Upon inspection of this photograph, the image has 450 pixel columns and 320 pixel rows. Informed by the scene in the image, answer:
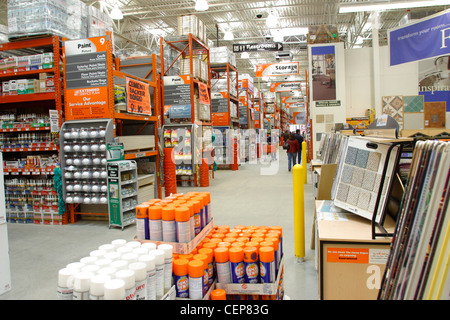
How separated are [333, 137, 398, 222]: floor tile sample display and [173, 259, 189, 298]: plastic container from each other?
1.41m

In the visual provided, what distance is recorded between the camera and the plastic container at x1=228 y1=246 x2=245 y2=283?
2166 mm

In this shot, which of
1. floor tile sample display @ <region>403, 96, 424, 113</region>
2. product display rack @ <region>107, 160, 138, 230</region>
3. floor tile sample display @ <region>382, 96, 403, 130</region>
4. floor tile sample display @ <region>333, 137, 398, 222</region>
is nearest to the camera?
floor tile sample display @ <region>333, 137, 398, 222</region>

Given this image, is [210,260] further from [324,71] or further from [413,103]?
[413,103]

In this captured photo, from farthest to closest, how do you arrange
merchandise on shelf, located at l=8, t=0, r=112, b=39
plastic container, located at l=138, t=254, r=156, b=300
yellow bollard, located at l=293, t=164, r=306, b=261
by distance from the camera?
1. merchandise on shelf, located at l=8, t=0, r=112, b=39
2. yellow bollard, located at l=293, t=164, r=306, b=261
3. plastic container, located at l=138, t=254, r=156, b=300

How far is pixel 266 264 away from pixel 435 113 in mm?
11279

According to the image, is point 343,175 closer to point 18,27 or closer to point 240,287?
point 240,287

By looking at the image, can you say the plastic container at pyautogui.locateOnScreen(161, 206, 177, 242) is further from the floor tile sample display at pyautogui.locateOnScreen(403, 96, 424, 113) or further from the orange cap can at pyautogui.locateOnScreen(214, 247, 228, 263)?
the floor tile sample display at pyautogui.locateOnScreen(403, 96, 424, 113)

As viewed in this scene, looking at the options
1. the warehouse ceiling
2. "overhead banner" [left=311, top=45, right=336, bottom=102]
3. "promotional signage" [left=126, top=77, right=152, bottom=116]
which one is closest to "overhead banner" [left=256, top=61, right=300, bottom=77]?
the warehouse ceiling

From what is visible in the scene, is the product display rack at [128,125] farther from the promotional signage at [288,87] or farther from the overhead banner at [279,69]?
the promotional signage at [288,87]

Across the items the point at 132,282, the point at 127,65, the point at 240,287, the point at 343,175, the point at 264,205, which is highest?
the point at 127,65

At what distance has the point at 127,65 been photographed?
8.57 meters
